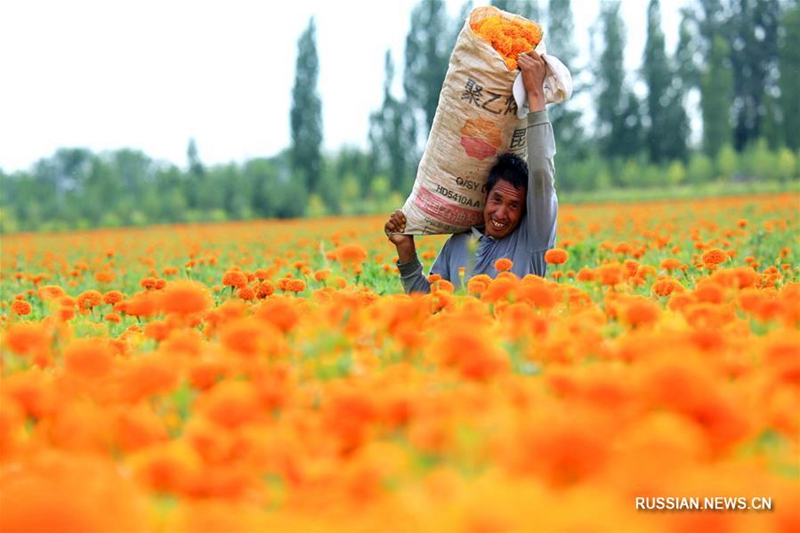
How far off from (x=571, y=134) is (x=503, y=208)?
130 ft

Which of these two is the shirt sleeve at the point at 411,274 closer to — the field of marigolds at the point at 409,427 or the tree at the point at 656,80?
the field of marigolds at the point at 409,427

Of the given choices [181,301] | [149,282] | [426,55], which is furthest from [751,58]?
[181,301]

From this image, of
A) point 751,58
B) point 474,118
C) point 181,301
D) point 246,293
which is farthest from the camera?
point 751,58

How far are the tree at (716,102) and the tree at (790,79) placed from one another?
7.62 feet

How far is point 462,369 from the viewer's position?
145cm

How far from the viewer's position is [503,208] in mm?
4102

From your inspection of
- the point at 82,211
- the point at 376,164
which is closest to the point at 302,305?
the point at 82,211

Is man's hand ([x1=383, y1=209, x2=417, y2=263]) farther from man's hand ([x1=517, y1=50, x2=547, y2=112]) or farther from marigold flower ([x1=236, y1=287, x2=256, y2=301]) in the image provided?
marigold flower ([x1=236, y1=287, x2=256, y2=301])

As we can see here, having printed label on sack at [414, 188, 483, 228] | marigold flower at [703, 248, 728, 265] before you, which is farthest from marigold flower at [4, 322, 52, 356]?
printed label on sack at [414, 188, 483, 228]

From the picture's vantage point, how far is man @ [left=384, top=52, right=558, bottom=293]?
374cm

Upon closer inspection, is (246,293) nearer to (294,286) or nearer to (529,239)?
(294,286)

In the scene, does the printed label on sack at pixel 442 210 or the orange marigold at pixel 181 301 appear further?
the printed label on sack at pixel 442 210

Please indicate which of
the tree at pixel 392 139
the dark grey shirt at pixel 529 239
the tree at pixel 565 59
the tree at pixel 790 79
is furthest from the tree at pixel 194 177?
the dark grey shirt at pixel 529 239

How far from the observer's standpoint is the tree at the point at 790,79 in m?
37.3
